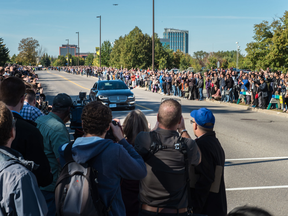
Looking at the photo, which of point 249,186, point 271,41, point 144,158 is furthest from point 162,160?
point 271,41

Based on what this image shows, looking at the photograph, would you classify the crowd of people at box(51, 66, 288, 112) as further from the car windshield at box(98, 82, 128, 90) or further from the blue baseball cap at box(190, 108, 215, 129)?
the blue baseball cap at box(190, 108, 215, 129)

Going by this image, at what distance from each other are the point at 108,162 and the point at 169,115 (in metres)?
0.76

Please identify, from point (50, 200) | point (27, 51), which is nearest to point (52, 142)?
point (50, 200)

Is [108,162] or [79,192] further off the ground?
[108,162]

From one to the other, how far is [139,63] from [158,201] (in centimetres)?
5851

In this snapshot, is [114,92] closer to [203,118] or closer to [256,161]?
[256,161]

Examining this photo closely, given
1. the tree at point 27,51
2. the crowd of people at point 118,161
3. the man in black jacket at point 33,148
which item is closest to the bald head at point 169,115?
the crowd of people at point 118,161

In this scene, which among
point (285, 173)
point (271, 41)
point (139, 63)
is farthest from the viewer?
point (139, 63)

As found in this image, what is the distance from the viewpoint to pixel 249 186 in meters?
6.24

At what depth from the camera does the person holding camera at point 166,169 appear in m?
2.85

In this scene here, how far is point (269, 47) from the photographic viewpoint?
25953 mm

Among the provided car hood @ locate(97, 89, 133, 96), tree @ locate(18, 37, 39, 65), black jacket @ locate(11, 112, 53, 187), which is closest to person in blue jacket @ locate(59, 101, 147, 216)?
black jacket @ locate(11, 112, 53, 187)

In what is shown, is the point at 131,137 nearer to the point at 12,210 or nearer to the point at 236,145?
the point at 12,210

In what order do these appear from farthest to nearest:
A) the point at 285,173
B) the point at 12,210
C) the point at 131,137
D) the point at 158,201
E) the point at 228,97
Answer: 1. the point at 228,97
2. the point at 285,173
3. the point at 131,137
4. the point at 158,201
5. the point at 12,210
